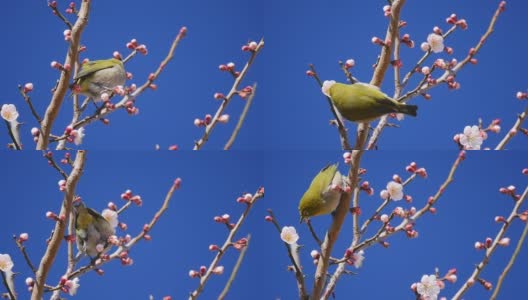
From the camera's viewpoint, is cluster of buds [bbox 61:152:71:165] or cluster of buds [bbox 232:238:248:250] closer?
cluster of buds [bbox 232:238:248:250]

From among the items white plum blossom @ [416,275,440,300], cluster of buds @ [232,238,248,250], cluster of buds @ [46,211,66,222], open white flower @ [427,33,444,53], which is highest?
open white flower @ [427,33,444,53]

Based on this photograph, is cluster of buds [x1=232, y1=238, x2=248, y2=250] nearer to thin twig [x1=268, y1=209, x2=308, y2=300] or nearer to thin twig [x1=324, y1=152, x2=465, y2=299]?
thin twig [x1=268, y1=209, x2=308, y2=300]

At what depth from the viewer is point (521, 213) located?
298 cm

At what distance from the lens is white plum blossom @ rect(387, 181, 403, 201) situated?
285cm

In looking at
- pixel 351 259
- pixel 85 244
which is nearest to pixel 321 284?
pixel 351 259

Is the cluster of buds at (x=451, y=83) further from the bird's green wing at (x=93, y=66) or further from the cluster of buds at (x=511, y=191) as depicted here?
the bird's green wing at (x=93, y=66)

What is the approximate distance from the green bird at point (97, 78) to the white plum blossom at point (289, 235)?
1.02m

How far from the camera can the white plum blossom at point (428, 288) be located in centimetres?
288

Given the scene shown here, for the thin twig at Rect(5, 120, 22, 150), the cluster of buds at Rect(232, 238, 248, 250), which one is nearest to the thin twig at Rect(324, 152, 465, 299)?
the cluster of buds at Rect(232, 238, 248, 250)

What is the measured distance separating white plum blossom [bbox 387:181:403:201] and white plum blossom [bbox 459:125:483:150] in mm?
361

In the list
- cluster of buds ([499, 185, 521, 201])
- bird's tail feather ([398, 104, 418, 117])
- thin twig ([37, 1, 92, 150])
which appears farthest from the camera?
cluster of buds ([499, 185, 521, 201])

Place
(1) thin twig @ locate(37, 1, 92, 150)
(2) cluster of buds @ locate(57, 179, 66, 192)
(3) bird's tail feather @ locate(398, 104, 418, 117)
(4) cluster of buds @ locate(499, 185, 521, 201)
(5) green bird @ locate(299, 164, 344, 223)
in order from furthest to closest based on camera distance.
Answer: (4) cluster of buds @ locate(499, 185, 521, 201) < (1) thin twig @ locate(37, 1, 92, 150) < (2) cluster of buds @ locate(57, 179, 66, 192) < (5) green bird @ locate(299, 164, 344, 223) < (3) bird's tail feather @ locate(398, 104, 418, 117)

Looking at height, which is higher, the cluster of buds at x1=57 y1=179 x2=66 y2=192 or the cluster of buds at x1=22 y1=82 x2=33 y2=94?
the cluster of buds at x1=22 y1=82 x2=33 y2=94

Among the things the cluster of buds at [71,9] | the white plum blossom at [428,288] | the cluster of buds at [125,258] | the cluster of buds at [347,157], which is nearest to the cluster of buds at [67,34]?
the cluster of buds at [71,9]
